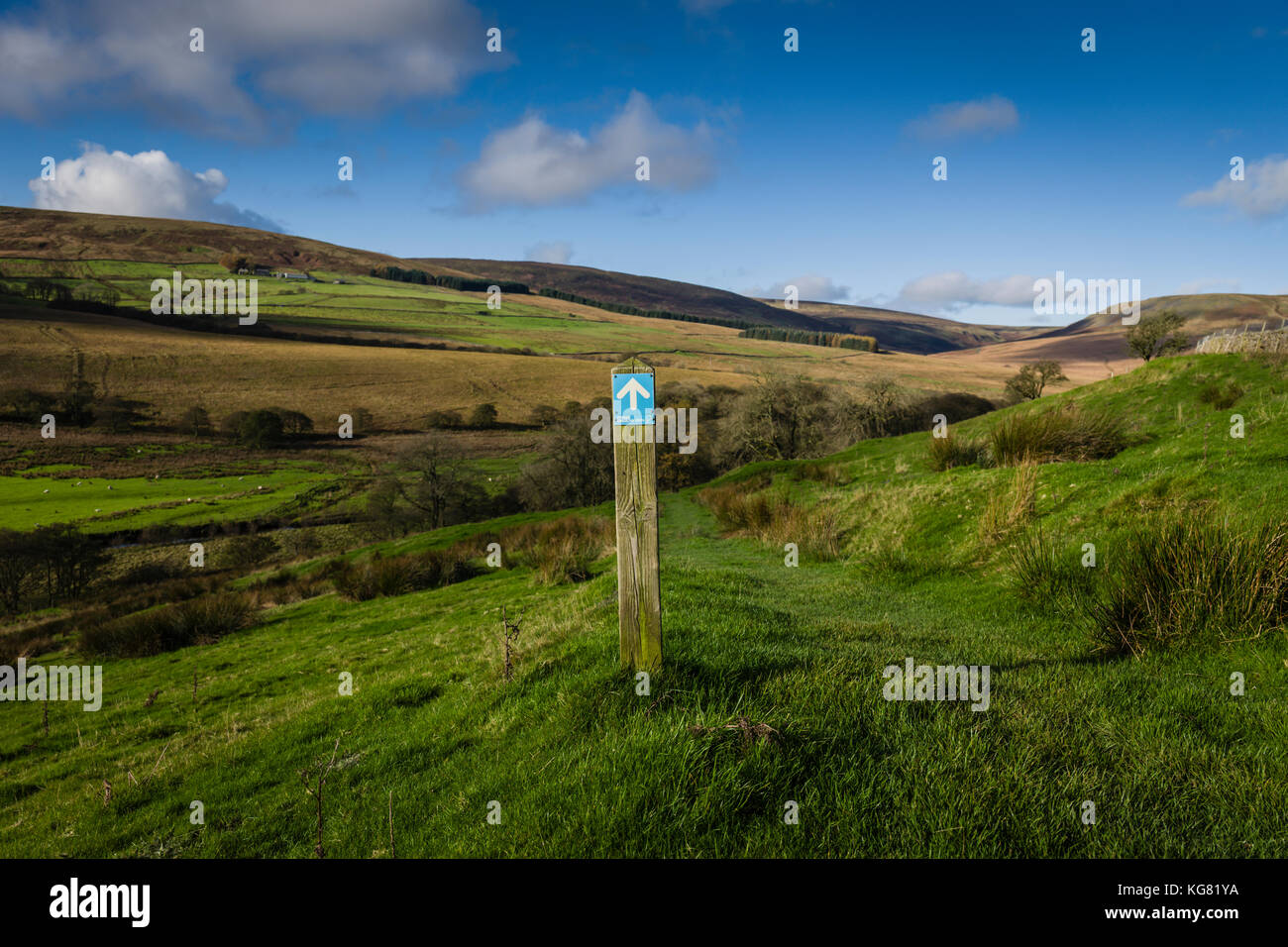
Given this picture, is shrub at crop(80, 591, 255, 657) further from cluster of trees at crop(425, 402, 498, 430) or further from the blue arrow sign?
cluster of trees at crop(425, 402, 498, 430)

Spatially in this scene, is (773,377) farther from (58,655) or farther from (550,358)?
(550,358)

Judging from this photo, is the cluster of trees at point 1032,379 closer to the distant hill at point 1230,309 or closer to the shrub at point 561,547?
the shrub at point 561,547

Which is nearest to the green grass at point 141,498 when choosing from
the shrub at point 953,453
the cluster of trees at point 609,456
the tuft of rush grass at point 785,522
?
the cluster of trees at point 609,456

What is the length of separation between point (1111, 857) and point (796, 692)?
6.49ft

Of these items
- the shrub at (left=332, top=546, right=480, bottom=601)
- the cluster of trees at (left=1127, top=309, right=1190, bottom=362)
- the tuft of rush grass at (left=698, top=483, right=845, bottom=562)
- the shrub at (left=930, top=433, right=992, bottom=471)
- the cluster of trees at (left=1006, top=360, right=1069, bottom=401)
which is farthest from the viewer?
the cluster of trees at (left=1006, top=360, right=1069, bottom=401)

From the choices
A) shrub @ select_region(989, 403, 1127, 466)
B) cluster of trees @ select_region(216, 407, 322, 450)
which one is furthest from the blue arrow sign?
cluster of trees @ select_region(216, 407, 322, 450)

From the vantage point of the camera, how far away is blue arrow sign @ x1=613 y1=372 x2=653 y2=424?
468 cm

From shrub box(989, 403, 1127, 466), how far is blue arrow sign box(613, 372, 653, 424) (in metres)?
14.2

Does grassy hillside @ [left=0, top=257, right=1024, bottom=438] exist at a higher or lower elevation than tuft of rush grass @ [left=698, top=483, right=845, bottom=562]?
higher

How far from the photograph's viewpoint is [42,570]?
1561 inches

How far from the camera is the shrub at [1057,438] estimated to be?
15.0 metres

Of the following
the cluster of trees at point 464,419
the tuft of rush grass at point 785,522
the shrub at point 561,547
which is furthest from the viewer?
the cluster of trees at point 464,419

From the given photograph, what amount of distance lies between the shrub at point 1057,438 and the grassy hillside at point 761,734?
2.49 metres
